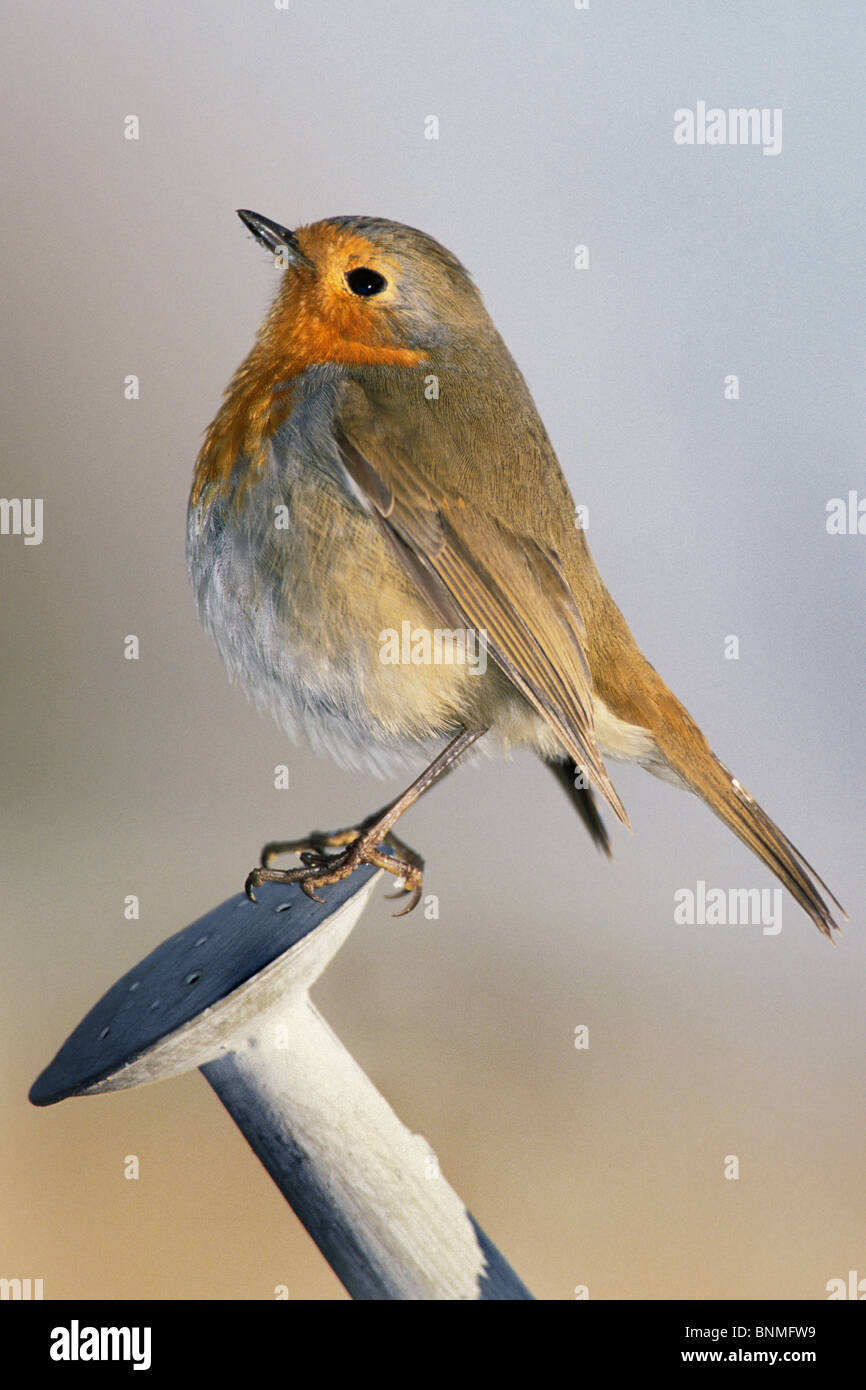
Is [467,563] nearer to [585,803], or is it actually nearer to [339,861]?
[339,861]

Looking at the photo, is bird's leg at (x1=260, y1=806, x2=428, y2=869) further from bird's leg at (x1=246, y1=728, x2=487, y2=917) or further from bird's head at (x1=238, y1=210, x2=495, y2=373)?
bird's head at (x1=238, y1=210, x2=495, y2=373)

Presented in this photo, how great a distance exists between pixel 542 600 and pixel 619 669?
210 mm

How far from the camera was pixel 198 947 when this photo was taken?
1.49 meters

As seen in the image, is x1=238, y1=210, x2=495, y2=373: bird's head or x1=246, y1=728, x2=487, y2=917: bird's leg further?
x1=238, y1=210, x2=495, y2=373: bird's head

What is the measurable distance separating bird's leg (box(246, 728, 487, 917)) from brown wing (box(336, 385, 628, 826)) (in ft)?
0.56

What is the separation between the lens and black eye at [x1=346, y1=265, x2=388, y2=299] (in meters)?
1.94

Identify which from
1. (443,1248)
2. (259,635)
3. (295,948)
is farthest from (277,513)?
(443,1248)

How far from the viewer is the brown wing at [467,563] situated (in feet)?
5.96

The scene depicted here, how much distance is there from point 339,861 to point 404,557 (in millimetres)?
468

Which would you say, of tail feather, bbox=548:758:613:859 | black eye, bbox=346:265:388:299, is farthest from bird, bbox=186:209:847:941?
tail feather, bbox=548:758:613:859

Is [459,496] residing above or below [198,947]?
above

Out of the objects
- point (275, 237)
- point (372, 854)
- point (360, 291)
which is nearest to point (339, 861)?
point (372, 854)

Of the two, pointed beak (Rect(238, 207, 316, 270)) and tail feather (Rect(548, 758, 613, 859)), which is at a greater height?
pointed beak (Rect(238, 207, 316, 270))
